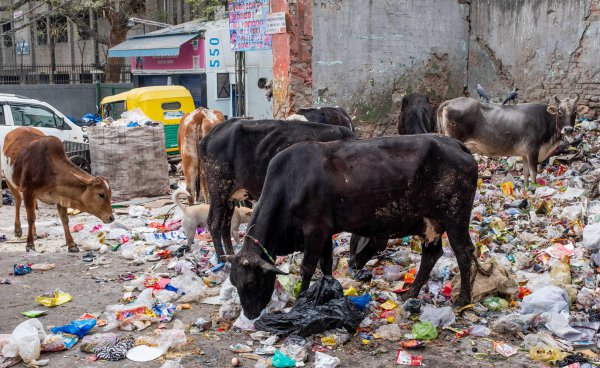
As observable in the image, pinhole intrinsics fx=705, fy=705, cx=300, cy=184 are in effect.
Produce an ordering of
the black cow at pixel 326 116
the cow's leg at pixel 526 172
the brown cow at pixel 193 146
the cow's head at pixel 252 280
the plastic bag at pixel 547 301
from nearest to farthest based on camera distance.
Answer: the cow's head at pixel 252 280 < the plastic bag at pixel 547 301 < the brown cow at pixel 193 146 < the black cow at pixel 326 116 < the cow's leg at pixel 526 172

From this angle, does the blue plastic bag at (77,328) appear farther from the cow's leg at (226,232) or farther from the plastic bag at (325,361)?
the cow's leg at (226,232)

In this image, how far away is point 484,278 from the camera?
6.50 m

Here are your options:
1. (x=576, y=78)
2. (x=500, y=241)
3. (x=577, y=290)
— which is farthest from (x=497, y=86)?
(x=577, y=290)

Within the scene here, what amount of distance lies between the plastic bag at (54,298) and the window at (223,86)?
1232cm

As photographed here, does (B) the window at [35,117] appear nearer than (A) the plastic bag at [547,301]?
No

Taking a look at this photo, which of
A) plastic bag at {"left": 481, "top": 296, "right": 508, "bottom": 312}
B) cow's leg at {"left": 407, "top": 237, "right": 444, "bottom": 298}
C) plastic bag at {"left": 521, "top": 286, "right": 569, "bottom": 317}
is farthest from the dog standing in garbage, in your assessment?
plastic bag at {"left": 521, "top": 286, "right": 569, "bottom": 317}

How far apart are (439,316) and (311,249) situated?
1.23 meters

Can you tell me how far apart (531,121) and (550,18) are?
11.4 ft

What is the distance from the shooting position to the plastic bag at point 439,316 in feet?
19.7

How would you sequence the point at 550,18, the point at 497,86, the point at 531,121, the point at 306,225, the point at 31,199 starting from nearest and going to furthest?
the point at 306,225, the point at 31,199, the point at 531,121, the point at 550,18, the point at 497,86

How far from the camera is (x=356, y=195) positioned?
6156 millimetres

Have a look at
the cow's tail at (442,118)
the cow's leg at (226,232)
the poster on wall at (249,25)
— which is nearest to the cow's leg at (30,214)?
the cow's leg at (226,232)

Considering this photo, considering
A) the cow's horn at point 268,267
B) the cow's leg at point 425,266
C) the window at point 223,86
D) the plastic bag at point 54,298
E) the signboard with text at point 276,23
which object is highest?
the signboard with text at point 276,23

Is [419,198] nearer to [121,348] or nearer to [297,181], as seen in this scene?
[297,181]
